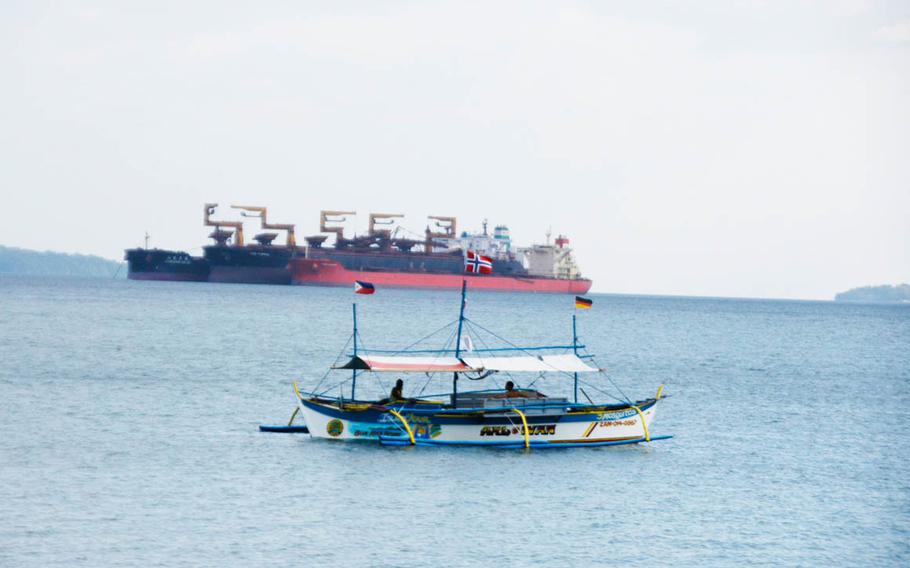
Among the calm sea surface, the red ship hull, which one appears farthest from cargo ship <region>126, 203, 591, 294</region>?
the calm sea surface

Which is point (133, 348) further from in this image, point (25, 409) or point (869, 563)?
point (869, 563)

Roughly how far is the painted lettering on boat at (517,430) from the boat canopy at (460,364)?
1729 millimetres

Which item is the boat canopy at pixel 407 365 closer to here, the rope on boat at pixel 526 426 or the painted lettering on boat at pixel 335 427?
the painted lettering on boat at pixel 335 427

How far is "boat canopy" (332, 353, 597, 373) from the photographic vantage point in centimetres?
3491

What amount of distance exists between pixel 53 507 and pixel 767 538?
15.3 meters

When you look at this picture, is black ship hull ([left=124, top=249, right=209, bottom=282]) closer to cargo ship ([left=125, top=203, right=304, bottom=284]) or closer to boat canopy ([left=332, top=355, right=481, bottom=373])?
cargo ship ([left=125, top=203, right=304, bottom=284])

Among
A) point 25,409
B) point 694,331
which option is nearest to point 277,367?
point 25,409

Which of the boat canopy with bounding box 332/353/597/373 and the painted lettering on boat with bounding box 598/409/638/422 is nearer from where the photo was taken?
the boat canopy with bounding box 332/353/597/373

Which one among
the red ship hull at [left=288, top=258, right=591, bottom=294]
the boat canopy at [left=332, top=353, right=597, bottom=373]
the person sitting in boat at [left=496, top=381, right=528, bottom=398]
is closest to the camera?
the boat canopy at [left=332, top=353, right=597, bottom=373]

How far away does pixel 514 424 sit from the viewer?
114 ft

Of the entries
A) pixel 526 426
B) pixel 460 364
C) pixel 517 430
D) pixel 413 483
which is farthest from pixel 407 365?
pixel 413 483

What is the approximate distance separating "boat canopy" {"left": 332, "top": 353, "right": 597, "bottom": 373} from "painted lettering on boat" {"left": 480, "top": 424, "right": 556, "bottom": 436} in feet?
5.67

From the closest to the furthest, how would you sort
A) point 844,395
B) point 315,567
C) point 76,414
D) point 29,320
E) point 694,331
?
point 315,567 < point 76,414 < point 844,395 < point 29,320 < point 694,331

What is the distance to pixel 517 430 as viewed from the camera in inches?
1369
